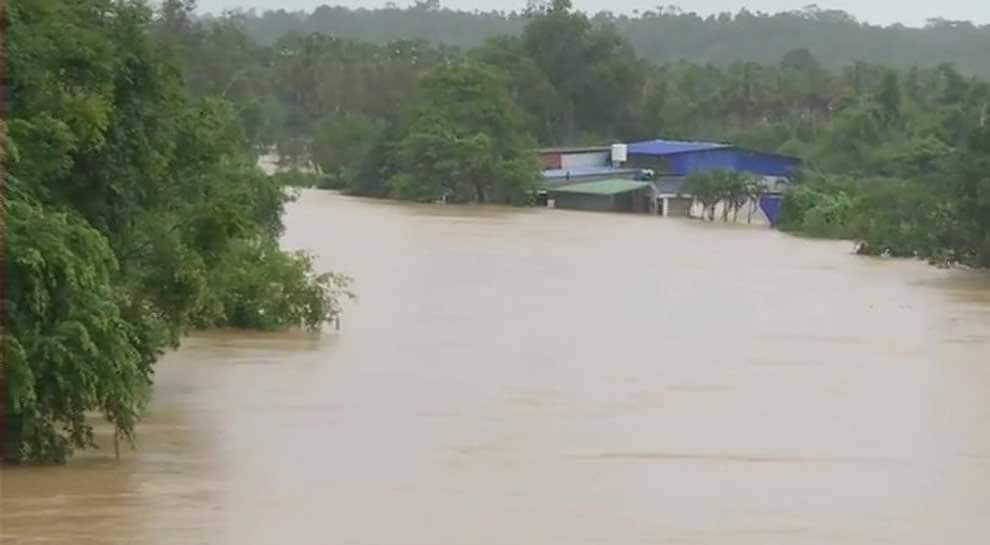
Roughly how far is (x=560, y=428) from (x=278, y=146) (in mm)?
51410

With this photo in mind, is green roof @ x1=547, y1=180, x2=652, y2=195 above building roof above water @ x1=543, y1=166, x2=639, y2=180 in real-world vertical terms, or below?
below

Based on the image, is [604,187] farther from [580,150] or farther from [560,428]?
[560,428]

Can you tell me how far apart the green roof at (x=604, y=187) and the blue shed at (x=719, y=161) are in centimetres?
143

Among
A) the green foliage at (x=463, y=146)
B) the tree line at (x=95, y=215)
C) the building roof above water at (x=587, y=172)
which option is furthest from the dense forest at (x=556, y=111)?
the tree line at (x=95, y=215)

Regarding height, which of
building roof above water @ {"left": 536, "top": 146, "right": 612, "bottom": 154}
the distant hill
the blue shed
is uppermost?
the distant hill

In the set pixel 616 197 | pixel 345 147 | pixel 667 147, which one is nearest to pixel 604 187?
pixel 616 197

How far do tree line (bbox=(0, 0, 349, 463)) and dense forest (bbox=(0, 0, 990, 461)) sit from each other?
0.02 meters

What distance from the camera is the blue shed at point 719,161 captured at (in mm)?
52875

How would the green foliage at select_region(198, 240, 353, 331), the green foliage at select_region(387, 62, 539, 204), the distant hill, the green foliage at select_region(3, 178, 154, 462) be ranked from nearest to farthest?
the green foliage at select_region(3, 178, 154, 462) → the green foliage at select_region(198, 240, 353, 331) → the green foliage at select_region(387, 62, 539, 204) → the distant hill

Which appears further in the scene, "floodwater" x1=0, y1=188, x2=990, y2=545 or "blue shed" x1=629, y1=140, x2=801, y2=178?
"blue shed" x1=629, y1=140, x2=801, y2=178

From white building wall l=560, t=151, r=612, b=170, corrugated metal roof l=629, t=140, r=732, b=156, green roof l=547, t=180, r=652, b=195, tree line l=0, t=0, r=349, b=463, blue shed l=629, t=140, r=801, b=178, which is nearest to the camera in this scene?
tree line l=0, t=0, r=349, b=463

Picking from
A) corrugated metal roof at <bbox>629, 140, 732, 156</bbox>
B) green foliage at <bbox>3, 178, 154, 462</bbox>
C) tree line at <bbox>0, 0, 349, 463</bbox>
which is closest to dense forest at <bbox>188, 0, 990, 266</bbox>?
corrugated metal roof at <bbox>629, 140, 732, 156</bbox>

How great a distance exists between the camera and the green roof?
51844 mm

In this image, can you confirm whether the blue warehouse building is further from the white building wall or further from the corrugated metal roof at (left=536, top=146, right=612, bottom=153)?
the corrugated metal roof at (left=536, top=146, right=612, bottom=153)
